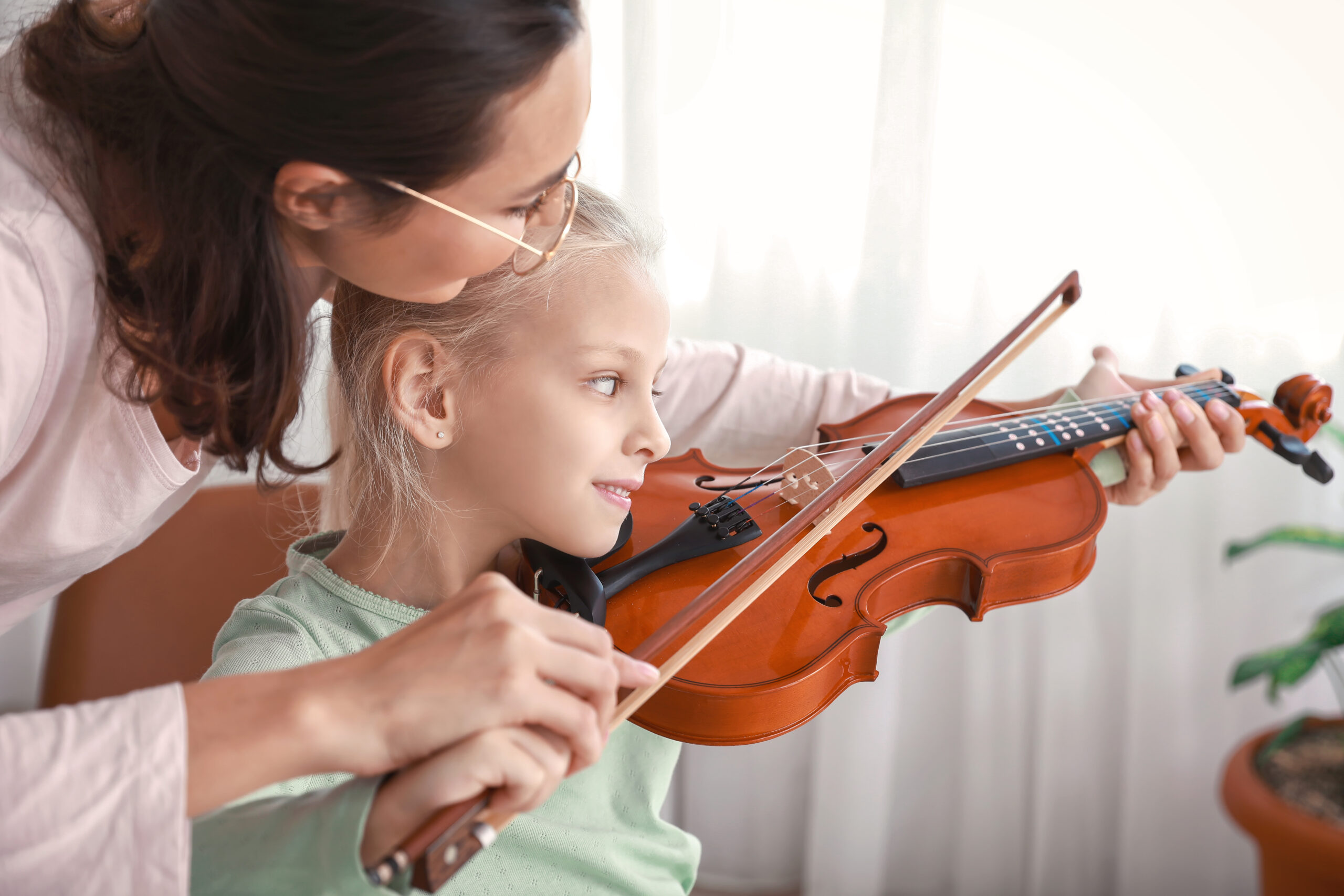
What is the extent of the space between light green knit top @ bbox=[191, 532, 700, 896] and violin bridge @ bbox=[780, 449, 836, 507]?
0.28 m

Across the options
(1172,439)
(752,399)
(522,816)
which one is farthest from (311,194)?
(1172,439)

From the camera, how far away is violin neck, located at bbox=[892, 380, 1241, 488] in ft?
3.30

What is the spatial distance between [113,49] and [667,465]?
0.65m

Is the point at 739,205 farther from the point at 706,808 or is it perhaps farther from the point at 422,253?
the point at 706,808

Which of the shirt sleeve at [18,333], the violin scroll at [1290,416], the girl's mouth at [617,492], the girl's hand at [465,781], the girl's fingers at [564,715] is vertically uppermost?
the violin scroll at [1290,416]

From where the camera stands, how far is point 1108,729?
1576mm

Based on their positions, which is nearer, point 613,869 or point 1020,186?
point 613,869

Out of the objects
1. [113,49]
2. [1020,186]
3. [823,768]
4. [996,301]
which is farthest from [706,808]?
[113,49]

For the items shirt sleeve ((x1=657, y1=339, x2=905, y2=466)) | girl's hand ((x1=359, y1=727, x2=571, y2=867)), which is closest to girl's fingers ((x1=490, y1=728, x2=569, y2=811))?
girl's hand ((x1=359, y1=727, x2=571, y2=867))

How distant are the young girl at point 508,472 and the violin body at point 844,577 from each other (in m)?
0.12

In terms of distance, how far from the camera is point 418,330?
32.8 inches

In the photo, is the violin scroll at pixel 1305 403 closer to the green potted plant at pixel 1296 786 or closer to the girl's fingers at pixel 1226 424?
the girl's fingers at pixel 1226 424

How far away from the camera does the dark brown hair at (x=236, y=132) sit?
0.59 meters

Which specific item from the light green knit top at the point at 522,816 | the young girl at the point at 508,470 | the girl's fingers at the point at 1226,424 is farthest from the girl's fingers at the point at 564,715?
the girl's fingers at the point at 1226,424
